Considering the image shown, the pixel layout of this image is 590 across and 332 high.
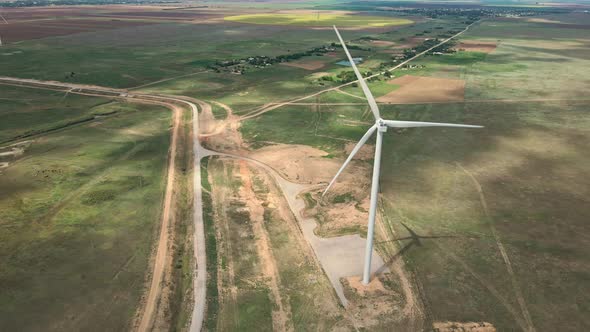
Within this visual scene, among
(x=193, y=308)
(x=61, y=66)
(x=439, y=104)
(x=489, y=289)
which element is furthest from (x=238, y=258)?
(x=61, y=66)

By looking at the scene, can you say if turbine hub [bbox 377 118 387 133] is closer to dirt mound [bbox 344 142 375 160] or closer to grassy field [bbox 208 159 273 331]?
grassy field [bbox 208 159 273 331]

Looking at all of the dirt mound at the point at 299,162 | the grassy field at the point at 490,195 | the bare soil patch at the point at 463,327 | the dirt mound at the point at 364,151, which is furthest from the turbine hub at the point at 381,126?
the dirt mound at the point at 364,151

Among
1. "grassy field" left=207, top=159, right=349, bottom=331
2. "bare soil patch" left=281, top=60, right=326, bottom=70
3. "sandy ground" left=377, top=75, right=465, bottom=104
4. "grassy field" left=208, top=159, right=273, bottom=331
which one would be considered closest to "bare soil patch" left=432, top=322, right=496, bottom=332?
"grassy field" left=207, top=159, right=349, bottom=331

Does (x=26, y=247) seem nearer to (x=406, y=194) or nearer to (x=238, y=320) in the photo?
(x=238, y=320)

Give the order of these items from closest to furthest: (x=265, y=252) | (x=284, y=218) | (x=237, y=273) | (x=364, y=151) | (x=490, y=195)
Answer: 1. (x=237, y=273)
2. (x=265, y=252)
3. (x=284, y=218)
4. (x=490, y=195)
5. (x=364, y=151)

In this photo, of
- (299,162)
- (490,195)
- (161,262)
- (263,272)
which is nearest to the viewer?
(263,272)

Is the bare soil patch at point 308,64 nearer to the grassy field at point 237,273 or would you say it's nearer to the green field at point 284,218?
the green field at point 284,218

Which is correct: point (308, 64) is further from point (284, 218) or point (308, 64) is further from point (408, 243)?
point (408, 243)

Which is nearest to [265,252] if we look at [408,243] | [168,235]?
[168,235]
